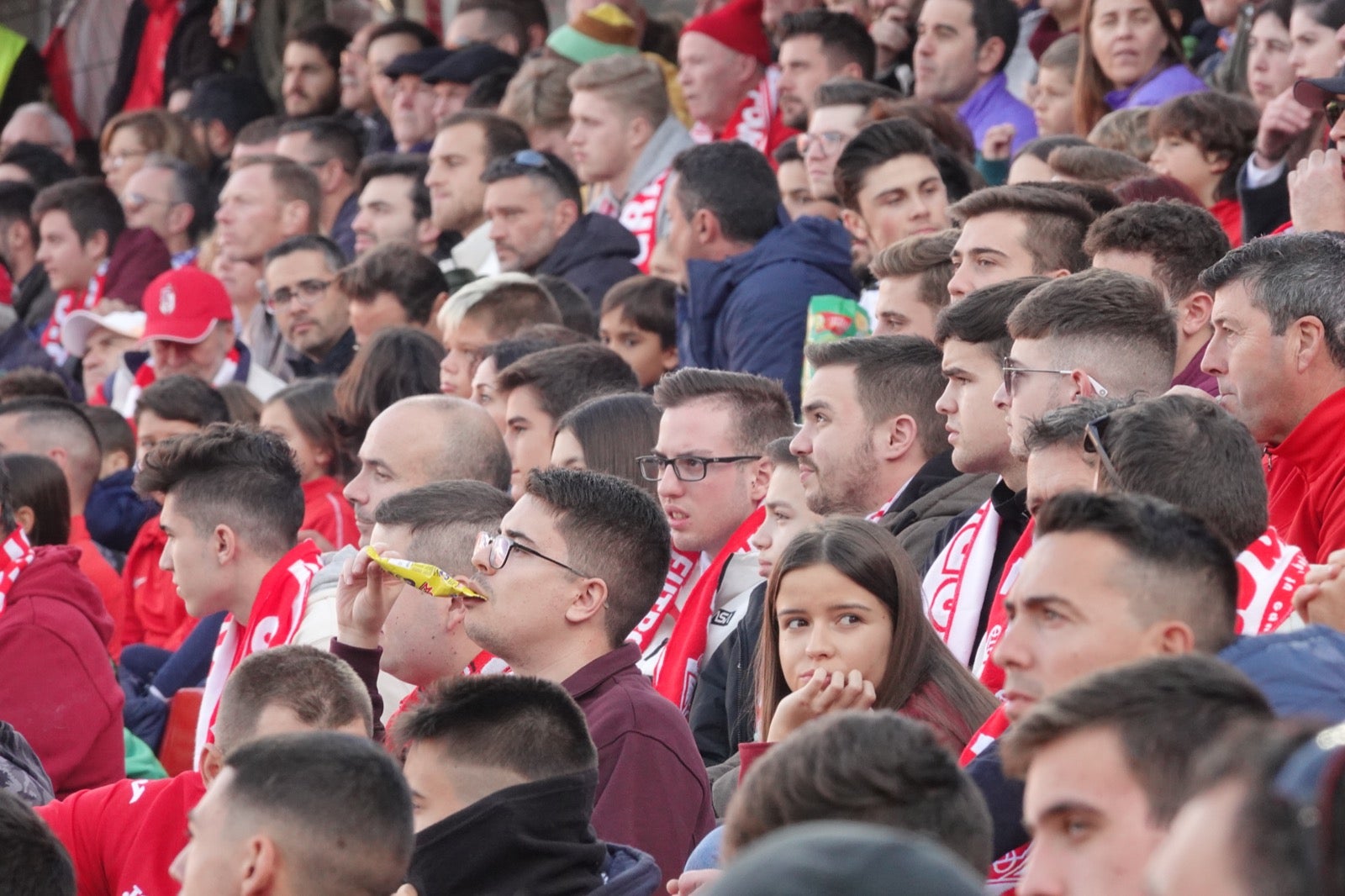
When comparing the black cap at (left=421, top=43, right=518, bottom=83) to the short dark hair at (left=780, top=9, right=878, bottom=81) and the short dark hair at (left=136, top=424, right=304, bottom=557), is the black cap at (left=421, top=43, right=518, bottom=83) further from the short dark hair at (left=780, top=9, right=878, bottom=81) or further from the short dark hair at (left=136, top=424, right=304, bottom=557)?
the short dark hair at (left=136, top=424, right=304, bottom=557)

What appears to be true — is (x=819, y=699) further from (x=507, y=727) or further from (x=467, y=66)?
(x=467, y=66)

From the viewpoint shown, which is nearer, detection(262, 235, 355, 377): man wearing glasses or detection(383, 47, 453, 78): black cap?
detection(262, 235, 355, 377): man wearing glasses

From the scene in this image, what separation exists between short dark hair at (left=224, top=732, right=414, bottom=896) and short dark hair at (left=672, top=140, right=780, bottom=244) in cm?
509

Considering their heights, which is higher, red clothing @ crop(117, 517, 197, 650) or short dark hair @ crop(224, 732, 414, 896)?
short dark hair @ crop(224, 732, 414, 896)

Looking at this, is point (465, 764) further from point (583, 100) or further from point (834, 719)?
point (583, 100)

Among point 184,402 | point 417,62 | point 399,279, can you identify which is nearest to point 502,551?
point 184,402

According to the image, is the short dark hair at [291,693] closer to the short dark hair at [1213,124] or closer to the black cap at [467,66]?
the short dark hair at [1213,124]

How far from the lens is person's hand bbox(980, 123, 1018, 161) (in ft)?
28.2

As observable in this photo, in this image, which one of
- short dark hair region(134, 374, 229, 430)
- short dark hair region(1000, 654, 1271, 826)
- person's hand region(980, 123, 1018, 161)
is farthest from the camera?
person's hand region(980, 123, 1018, 161)

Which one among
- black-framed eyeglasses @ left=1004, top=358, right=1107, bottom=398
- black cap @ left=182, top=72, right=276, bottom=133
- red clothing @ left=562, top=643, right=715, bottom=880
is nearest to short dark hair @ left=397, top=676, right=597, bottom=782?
red clothing @ left=562, top=643, right=715, bottom=880

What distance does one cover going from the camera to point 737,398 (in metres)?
5.82

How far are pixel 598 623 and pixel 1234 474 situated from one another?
63.5 inches

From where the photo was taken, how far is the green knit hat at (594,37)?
36.0ft

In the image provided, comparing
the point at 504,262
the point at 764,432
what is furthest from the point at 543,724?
the point at 504,262
